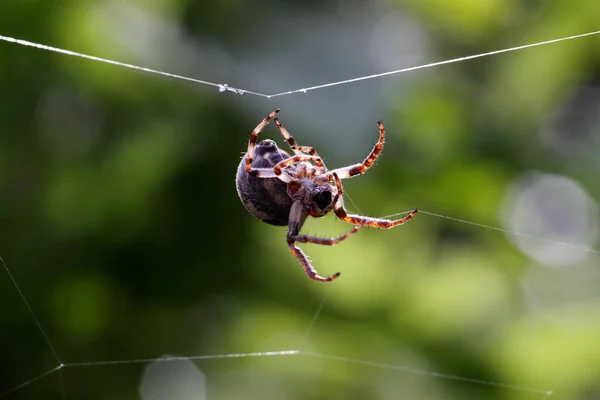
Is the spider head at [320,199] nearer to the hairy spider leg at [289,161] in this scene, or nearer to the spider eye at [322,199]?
the spider eye at [322,199]

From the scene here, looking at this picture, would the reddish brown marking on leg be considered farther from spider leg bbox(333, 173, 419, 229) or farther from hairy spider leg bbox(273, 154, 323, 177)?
spider leg bbox(333, 173, 419, 229)

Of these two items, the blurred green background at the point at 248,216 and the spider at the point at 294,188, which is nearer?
the spider at the point at 294,188

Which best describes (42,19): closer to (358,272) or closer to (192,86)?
(192,86)

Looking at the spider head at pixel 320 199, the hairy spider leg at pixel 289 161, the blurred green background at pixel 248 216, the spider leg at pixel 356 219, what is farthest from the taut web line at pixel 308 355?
the hairy spider leg at pixel 289 161

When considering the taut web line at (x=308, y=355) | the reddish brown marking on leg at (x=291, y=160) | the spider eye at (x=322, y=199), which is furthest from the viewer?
the taut web line at (x=308, y=355)

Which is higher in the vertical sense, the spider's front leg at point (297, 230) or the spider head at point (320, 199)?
the spider head at point (320, 199)

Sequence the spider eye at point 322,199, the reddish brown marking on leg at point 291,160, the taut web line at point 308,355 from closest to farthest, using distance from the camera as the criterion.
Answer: the reddish brown marking on leg at point 291,160 < the spider eye at point 322,199 < the taut web line at point 308,355

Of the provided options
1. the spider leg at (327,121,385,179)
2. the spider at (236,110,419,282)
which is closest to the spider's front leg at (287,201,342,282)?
the spider at (236,110,419,282)
